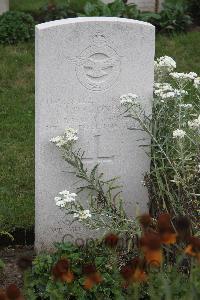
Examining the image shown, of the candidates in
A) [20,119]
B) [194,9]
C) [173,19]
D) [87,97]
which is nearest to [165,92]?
[87,97]

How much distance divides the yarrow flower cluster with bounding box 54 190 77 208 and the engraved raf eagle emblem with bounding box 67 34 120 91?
26.1 inches

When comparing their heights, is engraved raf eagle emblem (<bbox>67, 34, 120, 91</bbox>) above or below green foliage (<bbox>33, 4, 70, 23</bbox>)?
below

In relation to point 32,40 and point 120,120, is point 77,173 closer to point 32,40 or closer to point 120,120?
point 120,120

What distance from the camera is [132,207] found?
5152 mm

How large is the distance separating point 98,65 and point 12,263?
1.31 metres

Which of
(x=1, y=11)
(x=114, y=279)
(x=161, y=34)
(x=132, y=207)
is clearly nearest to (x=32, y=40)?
(x=1, y=11)

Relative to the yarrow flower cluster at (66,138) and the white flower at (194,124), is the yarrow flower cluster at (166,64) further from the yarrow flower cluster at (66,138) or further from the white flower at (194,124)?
the yarrow flower cluster at (66,138)

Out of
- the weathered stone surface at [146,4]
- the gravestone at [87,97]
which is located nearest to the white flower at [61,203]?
the gravestone at [87,97]

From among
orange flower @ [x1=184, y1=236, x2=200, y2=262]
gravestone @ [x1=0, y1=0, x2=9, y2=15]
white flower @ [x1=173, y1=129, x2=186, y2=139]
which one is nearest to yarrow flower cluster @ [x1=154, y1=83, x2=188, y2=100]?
white flower @ [x1=173, y1=129, x2=186, y2=139]

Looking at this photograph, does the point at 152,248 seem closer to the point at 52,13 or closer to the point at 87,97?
the point at 87,97

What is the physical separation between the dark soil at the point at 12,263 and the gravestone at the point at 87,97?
0.17 meters

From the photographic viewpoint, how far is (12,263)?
16.4ft

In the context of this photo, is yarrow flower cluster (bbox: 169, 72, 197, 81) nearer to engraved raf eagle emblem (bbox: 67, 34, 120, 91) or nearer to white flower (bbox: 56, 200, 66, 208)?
engraved raf eagle emblem (bbox: 67, 34, 120, 91)

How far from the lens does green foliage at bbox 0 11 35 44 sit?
923cm
